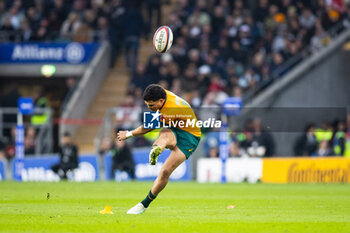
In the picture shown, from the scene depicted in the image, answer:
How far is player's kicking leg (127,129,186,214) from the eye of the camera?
1110cm

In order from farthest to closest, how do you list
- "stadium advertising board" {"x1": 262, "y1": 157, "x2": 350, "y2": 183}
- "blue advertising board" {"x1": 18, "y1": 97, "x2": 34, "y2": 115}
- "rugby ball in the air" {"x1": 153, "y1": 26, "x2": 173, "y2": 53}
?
1. "blue advertising board" {"x1": 18, "y1": 97, "x2": 34, "y2": 115}
2. "stadium advertising board" {"x1": 262, "y1": 157, "x2": 350, "y2": 183}
3. "rugby ball in the air" {"x1": 153, "y1": 26, "x2": 173, "y2": 53}

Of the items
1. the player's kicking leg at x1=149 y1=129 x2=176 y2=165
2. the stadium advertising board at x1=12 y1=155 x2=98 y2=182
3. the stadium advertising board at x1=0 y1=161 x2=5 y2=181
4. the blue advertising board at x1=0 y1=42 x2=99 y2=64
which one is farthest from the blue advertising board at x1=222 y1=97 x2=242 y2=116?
the blue advertising board at x1=0 y1=42 x2=99 y2=64

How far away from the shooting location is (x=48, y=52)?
30.1m

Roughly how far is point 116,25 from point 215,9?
12.8 feet

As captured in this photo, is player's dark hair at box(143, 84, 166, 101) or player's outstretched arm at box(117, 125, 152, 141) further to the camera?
player's outstretched arm at box(117, 125, 152, 141)

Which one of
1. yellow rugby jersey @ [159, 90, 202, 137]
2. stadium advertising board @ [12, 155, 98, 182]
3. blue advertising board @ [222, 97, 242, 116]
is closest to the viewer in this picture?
yellow rugby jersey @ [159, 90, 202, 137]

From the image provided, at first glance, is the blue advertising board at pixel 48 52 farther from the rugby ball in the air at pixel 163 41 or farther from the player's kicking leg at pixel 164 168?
the player's kicking leg at pixel 164 168

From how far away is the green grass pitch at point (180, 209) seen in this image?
9797 mm

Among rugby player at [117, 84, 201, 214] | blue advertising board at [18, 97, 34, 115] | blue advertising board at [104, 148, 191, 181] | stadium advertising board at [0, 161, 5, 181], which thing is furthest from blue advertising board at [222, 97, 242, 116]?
rugby player at [117, 84, 201, 214]

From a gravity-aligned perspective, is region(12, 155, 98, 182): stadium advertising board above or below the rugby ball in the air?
below

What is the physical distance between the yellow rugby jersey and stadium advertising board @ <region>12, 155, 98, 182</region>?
12.6 metres

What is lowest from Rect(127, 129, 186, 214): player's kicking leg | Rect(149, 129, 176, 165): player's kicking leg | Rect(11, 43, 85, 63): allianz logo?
Rect(127, 129, 186, 214): player's kicking leg

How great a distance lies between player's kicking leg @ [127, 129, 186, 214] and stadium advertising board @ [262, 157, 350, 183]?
459 inches

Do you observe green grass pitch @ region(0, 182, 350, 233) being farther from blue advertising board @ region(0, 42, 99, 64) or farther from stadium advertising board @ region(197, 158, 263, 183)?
blue advertising board @ region(0, 42, 99, 64)
